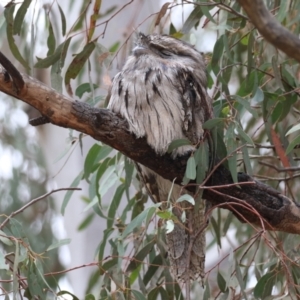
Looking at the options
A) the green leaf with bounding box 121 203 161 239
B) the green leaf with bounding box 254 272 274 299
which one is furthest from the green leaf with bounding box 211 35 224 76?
the green leaf with bounding box 254 272 274 299

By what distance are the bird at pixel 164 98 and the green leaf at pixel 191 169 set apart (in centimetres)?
10

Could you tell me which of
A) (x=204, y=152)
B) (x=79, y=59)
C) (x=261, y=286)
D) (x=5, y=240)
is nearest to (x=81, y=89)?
(x=79, y=59)

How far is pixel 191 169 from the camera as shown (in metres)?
1.81

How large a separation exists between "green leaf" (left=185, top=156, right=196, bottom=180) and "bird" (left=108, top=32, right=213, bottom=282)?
103mm

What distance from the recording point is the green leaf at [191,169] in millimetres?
1790

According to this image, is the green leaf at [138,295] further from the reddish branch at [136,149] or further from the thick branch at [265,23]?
the thick branch at [265,23]

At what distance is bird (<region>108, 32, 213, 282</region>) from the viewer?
1.99m

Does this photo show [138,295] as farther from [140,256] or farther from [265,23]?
[265,23]

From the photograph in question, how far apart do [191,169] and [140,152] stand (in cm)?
16

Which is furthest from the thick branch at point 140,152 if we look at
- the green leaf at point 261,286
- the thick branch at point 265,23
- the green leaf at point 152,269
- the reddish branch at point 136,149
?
the thick branch at point 265,23

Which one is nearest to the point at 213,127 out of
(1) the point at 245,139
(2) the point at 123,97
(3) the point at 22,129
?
(1) the point at 245,139

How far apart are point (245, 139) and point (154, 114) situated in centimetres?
30

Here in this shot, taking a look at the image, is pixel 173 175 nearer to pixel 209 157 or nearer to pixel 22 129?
pixel 209 157

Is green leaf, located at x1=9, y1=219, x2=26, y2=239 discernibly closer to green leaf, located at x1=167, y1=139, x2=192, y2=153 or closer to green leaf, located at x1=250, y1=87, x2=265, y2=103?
green leaf, located at x1=167, y1=139, x2=192, y2=153
